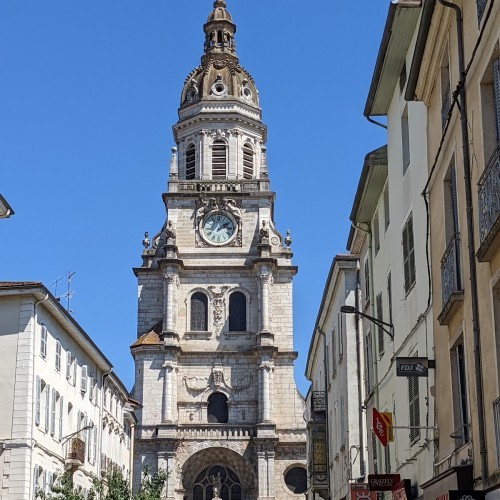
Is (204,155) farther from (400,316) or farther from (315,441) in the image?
(400,316)

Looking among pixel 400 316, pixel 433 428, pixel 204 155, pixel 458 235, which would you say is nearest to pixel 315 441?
pixel 400 316

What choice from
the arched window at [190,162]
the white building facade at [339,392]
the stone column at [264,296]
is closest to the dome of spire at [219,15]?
the arched window at [190,162]

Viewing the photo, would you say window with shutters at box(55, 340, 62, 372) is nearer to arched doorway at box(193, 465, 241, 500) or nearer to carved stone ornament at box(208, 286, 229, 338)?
arched doorway at box(193, 465, 241, 500)

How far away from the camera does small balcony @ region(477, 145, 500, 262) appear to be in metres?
11.3

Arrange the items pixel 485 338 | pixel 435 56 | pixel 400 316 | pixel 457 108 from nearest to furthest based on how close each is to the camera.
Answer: pixel 485 338, pixel 457 108, pixel 435 56, pixel 400 316

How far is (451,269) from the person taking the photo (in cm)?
1446

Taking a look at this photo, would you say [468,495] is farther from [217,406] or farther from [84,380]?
[217,406]

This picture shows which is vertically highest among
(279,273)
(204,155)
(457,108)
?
(204,155)

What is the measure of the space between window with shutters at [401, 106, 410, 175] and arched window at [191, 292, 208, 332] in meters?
52.9

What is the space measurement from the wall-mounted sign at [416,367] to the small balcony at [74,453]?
81.0ft

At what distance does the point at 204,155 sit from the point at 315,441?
4049cm

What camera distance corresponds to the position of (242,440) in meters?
69.2

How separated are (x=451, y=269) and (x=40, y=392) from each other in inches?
890

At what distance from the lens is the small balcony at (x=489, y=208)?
1132 centimetres
